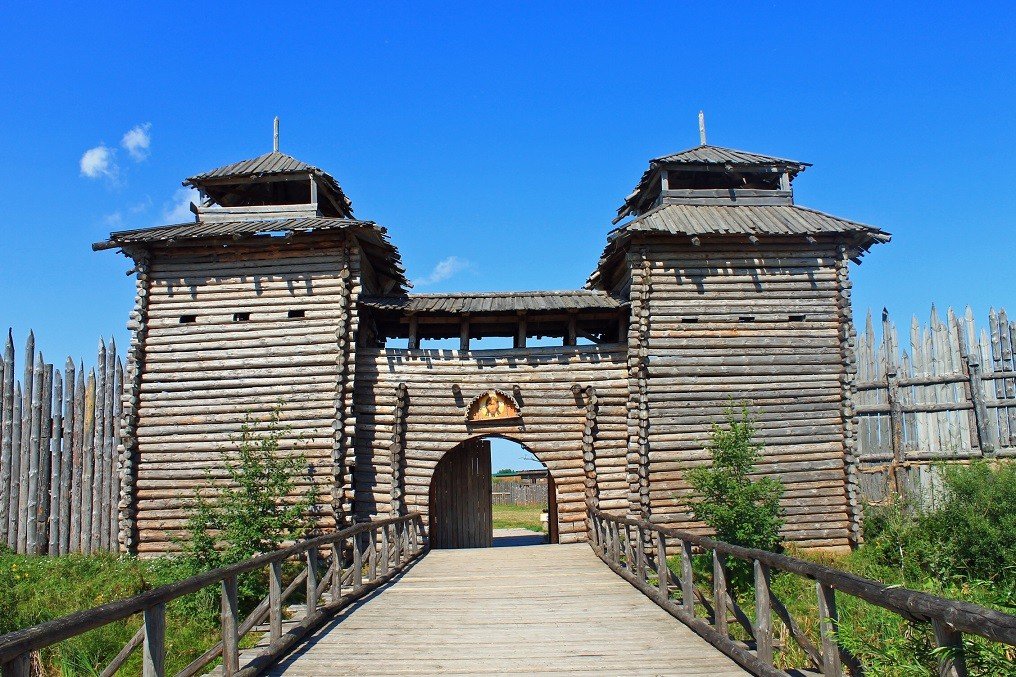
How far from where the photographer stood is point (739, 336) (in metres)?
17.4

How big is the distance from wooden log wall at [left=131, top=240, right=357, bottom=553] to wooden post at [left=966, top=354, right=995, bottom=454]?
1300cm

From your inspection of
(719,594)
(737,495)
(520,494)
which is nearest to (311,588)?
(719,594)

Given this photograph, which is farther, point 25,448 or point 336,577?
point 25,448

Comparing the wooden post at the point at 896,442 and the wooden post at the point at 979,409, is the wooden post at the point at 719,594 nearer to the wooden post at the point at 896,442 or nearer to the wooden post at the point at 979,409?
the wooden post at the point at 896,442

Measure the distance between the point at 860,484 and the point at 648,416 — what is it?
17.0 ft

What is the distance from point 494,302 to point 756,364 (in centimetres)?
574

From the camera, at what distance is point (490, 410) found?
58.0 feet

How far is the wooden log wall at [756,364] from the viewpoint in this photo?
16.8m

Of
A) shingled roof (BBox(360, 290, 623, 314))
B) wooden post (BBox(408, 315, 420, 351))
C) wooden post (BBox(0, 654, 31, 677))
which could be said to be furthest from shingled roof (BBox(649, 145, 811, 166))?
wooden post (BBox(0, 654, 31, 677))

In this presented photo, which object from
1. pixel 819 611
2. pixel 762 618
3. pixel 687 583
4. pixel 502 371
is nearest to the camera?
pixel 819 611

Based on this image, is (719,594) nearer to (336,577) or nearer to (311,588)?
(311,588)

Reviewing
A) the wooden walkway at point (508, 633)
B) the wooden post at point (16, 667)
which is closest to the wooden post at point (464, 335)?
the wooden walkway at point (508, 633)

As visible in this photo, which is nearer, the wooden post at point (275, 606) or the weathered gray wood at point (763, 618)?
the weathered gray wood at point (763, 618)

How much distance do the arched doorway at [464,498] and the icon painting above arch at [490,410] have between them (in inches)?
73.1
